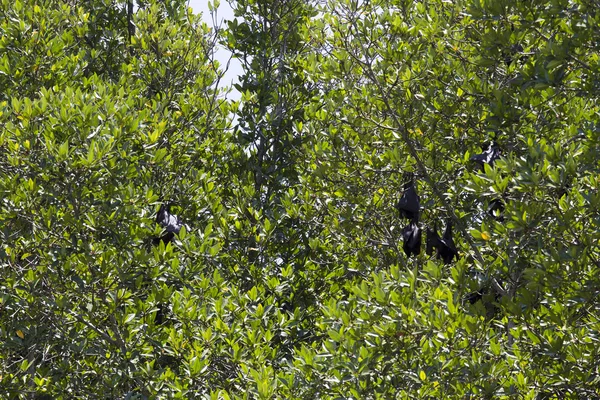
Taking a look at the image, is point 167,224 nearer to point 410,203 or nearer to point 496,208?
point 410,203

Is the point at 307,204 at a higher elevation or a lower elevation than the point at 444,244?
higher

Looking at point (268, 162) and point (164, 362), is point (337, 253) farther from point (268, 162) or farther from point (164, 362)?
point (164, 362)

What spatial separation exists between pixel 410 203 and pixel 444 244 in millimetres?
452

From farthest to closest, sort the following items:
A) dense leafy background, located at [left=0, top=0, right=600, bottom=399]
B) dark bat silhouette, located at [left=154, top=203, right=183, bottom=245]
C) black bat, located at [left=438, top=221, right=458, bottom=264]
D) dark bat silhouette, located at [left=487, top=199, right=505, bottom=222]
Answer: dark bat silhouette, located at [left=154, top=203, right=183, bottom=245], black bat, located at [left=438, top=221, right=458, bottom=264], dark bat silhouette, located at [left=487, top=199, right=505, bottom=222], dense leafy background, located at [left=0, top=0, right=600, bottom=399]

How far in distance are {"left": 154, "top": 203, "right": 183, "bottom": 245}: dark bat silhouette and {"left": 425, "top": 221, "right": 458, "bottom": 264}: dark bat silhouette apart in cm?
230

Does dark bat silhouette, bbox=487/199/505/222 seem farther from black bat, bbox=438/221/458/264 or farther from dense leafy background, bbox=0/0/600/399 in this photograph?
black bat, bbox=438/221/458/264

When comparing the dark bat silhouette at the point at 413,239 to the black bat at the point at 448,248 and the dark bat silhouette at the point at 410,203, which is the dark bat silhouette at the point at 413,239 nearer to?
the dark bat silhouette at the point at 410,203

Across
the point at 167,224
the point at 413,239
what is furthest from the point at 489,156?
the point at 167,224

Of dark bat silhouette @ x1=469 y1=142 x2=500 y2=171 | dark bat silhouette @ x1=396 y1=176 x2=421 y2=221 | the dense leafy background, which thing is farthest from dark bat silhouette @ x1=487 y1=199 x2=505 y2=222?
dark bat silhouette @ x1=396 y1=176 x2=421 y2=221

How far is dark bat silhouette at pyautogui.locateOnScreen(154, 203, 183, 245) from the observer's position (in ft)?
22.9

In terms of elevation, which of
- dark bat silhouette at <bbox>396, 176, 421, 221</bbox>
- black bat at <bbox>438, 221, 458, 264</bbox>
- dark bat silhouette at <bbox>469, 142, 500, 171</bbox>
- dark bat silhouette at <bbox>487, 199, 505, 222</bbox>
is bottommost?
black bat at <bbox>438, 221, 458, 264</bbox>

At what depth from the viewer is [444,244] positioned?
645cm

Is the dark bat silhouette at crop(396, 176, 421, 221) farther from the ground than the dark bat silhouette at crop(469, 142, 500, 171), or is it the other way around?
the dark bat silhouette at crop(469, 142, 500, 171)

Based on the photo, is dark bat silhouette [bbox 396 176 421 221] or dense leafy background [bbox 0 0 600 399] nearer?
dense leafy background [bbox 0 0 600 399]
